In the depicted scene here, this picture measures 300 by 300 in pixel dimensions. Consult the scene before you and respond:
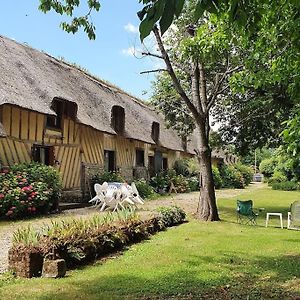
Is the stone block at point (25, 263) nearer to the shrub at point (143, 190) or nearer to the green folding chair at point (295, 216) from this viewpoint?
the green folding chair at point (295, 216)

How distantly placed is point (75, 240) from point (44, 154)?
9.92 metres

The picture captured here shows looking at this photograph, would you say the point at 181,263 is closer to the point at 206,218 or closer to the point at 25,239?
the point at 25,239

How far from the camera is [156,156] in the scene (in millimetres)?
29547

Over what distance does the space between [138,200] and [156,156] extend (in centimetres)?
1262

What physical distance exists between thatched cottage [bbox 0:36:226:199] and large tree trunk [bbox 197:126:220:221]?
5.22 metres

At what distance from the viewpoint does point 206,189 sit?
1405 centimetres

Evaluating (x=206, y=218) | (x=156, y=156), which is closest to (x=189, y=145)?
(x=156, y=156)

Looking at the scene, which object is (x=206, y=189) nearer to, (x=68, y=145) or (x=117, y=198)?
(x=117, y=198)

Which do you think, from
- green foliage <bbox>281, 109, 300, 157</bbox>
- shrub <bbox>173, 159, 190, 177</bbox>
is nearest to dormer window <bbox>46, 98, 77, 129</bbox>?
green foliage <bbox>281, 109, 300, 157</bbox>

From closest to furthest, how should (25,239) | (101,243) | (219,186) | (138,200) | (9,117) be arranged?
1. (25,239)
2. (101,243)
3. (9,117)
4. (138,200)
5. (219,186)

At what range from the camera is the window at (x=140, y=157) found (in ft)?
86.0

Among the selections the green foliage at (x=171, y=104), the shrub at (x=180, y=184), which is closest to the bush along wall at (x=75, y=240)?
the green foliage at (x=171, y=104)

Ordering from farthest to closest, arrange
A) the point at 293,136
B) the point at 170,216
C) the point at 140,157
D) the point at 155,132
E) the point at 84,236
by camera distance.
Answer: the point at 155,132 < the point at 140,157 < the point at 170,216 < the point at 84,236 < the point at 293,136

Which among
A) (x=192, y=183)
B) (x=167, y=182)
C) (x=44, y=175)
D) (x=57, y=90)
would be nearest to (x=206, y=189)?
(x=44, y=175)
